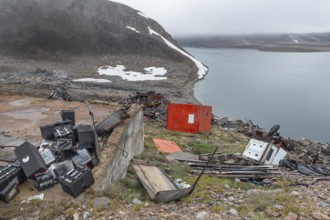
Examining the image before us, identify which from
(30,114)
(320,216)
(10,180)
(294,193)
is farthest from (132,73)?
(320,216)

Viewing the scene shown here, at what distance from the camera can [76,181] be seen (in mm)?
6016

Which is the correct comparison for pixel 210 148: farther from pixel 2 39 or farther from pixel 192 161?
pixel 2 39

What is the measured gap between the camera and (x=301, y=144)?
1906 centimetres

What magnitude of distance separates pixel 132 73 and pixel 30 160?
1856 inches

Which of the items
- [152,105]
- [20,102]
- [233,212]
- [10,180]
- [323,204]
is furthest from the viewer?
[152,105]

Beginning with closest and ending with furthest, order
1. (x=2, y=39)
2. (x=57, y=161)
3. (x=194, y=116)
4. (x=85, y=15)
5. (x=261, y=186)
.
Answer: (x=57, y=161) → (x=261, y=186) → (x=194, y=116) → (x=2, y=39) → (x=85, y=15)

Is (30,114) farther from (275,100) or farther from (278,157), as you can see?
(275,100)

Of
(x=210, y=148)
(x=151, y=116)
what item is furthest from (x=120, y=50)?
(x=210, y=148)

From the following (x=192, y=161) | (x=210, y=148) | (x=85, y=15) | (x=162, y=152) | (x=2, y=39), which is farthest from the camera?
(x=85, y=15)

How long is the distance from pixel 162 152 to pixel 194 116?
18.2 feet

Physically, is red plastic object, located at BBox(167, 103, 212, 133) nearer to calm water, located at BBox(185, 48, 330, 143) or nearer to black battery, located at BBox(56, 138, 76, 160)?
black battery, located at BBox(56, 138, 76, 160)

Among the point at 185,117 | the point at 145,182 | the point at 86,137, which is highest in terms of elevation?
the point at 86,137

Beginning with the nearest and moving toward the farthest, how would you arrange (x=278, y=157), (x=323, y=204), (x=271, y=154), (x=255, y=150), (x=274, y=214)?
1. (x=274, y=214)
2. (x=323, y=204)
3. (x=255, y=150)
4. (x=271, y=154)
5. (x=278, y=157)

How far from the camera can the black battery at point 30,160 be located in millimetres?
6434
